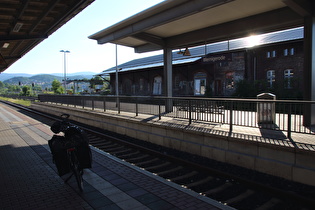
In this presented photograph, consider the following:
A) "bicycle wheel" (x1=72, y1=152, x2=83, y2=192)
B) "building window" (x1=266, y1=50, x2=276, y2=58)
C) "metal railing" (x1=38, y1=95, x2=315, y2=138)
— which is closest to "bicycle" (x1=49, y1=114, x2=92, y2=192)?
"bicycle wheel" (x1=72, y1=152, x2=83, y2=192)

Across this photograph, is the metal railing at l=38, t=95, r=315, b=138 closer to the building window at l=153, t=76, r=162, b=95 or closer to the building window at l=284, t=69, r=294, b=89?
the building window at l=284, t=69, r=294, b=89

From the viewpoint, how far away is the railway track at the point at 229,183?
4.65 m

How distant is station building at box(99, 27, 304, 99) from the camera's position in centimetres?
2181

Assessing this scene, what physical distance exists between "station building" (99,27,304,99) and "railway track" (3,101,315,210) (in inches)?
380

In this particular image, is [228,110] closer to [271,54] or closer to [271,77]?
[271,77]

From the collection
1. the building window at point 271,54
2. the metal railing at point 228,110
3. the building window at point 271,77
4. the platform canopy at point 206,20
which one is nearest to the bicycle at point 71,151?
the metal railing at point 228,110

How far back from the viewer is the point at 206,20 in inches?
416

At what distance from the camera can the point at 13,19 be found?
9.99 metres

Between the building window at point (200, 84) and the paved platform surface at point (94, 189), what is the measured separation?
79.3ft

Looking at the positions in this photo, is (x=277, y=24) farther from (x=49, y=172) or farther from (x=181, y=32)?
(x=49, y=172)

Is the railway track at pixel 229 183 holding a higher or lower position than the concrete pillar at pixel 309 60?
lower

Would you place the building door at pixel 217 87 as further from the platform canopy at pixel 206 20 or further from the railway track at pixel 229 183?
the railway track at pixel 229 183

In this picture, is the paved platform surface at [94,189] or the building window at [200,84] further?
the building window at [200,84]

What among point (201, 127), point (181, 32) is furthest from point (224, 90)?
point (201, 127)
